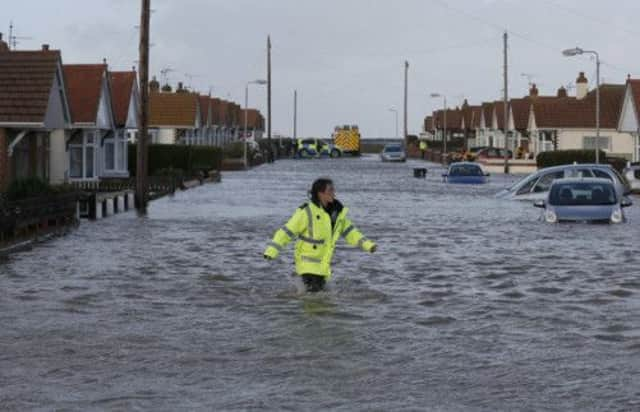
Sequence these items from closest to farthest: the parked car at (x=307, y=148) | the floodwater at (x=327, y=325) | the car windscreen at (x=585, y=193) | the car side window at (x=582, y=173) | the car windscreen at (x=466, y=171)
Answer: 1. the floodwater at (x=327, y=325)
2. the car windscreen at (x=585, y=193)
3. the car side window at (x=582, y=173)
4. the car windscreen at (x=466, y=171)
5. the parked car at (x=307, y=148)

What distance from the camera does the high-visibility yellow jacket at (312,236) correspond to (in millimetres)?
15336

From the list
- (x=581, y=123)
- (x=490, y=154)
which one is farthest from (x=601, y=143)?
(x=490, y=154)

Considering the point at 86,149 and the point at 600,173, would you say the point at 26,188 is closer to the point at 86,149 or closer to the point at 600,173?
the point at 600,173

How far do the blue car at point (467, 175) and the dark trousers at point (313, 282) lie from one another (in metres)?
44.8

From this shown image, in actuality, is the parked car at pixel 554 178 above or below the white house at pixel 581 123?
below

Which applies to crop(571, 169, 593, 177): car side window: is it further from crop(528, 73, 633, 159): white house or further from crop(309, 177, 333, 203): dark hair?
crop(528, 73, 633, 159): white house

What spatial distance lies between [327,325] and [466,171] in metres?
47.8

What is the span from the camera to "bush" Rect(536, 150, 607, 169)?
234 feet

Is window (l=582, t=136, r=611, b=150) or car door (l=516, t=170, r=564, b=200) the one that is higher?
window (l=582, t=136, r=611, b=150)

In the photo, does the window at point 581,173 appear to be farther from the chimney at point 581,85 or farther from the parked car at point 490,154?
the chimney at point 581,85

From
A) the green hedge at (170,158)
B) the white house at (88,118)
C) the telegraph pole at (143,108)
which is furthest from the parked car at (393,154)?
the telegraph pole at (143,108)

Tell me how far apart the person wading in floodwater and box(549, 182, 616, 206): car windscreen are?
16291mm

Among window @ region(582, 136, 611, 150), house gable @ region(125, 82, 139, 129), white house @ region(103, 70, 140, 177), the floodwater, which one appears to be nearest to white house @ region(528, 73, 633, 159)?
window @ region(582, 136, 611, 150)

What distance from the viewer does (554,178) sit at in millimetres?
39469
